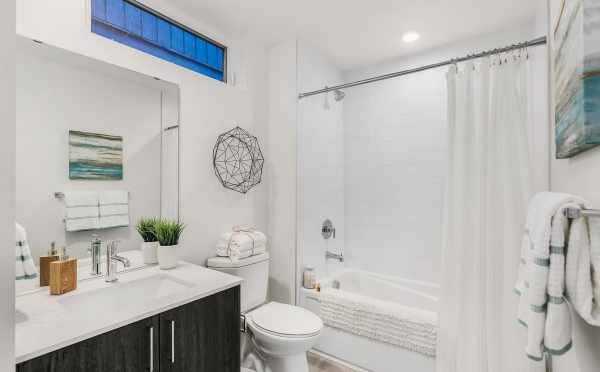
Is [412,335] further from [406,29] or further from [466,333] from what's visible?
[406,29]

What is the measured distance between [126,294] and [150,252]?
0.32 meters

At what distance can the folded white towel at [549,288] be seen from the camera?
30.6 inches

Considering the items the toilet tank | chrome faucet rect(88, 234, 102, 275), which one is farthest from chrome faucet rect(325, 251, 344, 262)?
chrome faucet rect(88, 234, 102, 275)

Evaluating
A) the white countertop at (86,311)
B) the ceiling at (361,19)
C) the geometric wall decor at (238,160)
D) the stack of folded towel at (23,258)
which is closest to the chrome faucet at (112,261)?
the white countertop at (86,311)

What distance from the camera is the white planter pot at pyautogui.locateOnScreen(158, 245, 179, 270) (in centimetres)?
166

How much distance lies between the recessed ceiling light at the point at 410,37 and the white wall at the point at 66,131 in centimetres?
193

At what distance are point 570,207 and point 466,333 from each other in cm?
109

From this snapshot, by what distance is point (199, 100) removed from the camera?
6.52 feet

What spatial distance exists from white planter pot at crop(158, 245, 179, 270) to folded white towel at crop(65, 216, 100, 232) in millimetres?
335

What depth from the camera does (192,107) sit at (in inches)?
76.6

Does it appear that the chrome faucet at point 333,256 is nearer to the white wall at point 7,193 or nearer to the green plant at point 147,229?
the green plant at point 147,229

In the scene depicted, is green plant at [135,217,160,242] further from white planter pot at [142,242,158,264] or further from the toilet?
the toilet

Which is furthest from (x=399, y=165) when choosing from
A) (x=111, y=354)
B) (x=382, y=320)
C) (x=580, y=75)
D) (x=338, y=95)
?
(x=111, y=354)

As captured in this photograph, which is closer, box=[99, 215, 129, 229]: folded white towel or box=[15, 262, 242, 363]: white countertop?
box=[15, 262, 242, 363]: white countertop
